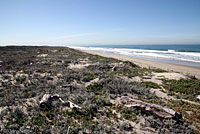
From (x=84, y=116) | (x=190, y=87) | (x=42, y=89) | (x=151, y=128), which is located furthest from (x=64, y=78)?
(x=190, y=87)

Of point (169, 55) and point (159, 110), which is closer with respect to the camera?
point (159, 110)

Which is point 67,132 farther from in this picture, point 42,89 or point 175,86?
point 175,86

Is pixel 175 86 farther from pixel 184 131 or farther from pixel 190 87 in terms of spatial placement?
pixel 184 131

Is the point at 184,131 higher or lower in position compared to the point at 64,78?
lower

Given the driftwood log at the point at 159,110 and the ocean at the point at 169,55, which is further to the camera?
the ocean at the point at 169,55

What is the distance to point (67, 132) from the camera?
13.8ft

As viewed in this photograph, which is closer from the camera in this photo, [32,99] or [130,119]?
[130,119]

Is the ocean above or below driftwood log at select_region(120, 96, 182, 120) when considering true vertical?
above

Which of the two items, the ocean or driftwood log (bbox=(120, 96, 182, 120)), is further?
the ocean

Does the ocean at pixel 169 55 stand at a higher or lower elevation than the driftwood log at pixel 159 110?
higher

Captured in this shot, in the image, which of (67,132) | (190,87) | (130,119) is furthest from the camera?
(190,87)

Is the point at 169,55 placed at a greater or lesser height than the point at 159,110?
greater

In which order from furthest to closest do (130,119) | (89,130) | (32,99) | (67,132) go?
(32,99)
(130,119)
(89,130)
(67,132)

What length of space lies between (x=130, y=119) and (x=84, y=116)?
207 cm
